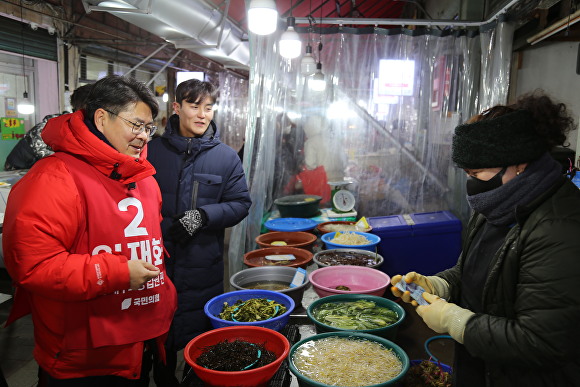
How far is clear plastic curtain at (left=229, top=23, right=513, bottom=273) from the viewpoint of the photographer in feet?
16.4

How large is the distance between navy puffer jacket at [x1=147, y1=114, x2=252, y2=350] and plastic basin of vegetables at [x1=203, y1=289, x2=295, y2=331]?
0.34 m

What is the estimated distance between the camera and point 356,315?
230cm

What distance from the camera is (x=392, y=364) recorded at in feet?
5.97

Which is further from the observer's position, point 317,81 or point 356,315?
point 317,81

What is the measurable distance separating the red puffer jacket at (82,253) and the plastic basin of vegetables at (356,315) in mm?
847

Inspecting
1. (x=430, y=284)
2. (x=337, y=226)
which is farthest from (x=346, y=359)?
(x=337, y=226)

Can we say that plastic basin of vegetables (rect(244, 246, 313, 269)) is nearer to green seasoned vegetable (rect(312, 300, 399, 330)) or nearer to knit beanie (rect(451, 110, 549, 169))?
green seasoned vegetable (rect(312, 300, 399, 330))

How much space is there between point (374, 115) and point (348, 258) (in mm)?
2586

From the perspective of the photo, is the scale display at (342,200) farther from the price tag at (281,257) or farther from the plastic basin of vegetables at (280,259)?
the price tag at (281,257)

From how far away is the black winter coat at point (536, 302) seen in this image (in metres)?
1.35

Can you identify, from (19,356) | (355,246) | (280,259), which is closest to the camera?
(280,259)

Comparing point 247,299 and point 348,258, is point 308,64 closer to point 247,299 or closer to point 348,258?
point 348,258

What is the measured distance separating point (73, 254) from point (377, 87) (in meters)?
4.49

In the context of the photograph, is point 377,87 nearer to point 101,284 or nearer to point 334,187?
point 334,187
